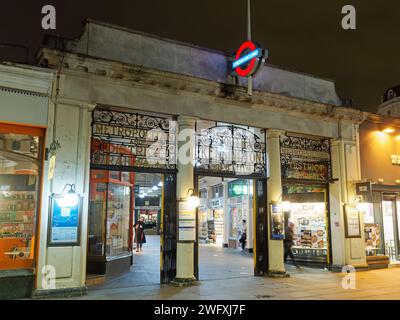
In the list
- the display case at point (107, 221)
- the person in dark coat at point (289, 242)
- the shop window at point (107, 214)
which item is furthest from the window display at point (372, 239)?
the shop window at point (107, 214)

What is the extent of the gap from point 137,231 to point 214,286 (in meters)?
10.4

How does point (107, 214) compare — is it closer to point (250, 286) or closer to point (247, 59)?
point (250, 286)

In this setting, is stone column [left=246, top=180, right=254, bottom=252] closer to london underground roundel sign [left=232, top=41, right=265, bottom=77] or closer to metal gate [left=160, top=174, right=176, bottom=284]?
london underground roundel sign [left=232, top=41, right=265, bottom=77]

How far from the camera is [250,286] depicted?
10.7 metres

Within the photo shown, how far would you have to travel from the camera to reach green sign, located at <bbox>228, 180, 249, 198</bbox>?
21.6 m

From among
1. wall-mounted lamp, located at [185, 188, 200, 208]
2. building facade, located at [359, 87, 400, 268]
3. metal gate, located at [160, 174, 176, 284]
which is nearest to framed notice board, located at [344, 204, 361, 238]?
building facade, located at [359, 87, 400, 268]

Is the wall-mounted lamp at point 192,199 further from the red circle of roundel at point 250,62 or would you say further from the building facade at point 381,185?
the building facade at point 381,185

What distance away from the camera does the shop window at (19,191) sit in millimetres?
9117

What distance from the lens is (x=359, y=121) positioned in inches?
586

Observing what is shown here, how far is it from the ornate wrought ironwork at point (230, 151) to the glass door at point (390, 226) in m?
6.00

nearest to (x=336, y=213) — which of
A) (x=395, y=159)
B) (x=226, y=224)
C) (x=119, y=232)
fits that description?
(x=395, y=159)

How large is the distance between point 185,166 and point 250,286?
3.62 metres
